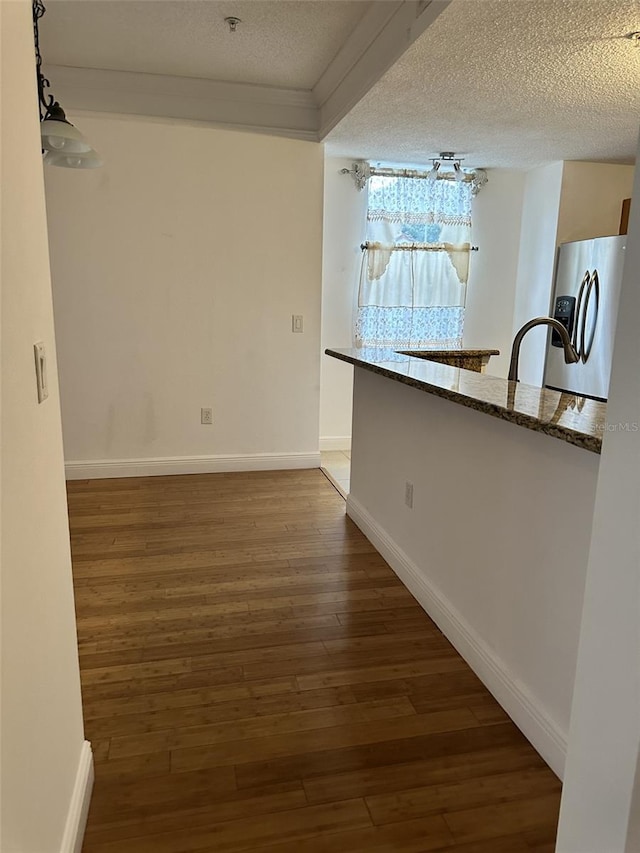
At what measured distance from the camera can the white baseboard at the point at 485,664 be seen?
5.37 feet

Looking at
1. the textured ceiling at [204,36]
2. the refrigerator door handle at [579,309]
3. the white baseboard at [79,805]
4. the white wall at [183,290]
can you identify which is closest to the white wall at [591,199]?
the refrigerator door handle at [579,309]

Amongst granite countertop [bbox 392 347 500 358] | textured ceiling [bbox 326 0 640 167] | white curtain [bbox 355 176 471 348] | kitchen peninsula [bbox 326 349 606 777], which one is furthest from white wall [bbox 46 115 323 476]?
kitchen peninsula [bbox 326 349 606 777]

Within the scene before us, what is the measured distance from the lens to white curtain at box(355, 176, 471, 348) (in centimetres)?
485

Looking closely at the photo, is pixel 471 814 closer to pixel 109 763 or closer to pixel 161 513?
pixel 109 763

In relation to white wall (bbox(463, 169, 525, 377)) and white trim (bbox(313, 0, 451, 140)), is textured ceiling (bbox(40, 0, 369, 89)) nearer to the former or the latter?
white trim (bbox(313, 0, 451, 140))

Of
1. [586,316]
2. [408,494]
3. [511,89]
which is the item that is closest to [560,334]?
[408,494]

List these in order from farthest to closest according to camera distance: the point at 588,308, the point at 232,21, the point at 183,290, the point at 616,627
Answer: the point at 588,308 < the point at 183,290 < the point at 232,21 < the point at 616,627

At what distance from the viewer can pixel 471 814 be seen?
4.85ft

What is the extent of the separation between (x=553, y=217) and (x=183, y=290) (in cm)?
288

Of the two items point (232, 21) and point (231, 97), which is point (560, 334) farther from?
point (231, 97)

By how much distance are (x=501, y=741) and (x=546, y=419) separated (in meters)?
0.96

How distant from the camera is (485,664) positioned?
6.48ft

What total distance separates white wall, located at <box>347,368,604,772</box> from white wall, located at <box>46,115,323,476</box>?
1631 mm

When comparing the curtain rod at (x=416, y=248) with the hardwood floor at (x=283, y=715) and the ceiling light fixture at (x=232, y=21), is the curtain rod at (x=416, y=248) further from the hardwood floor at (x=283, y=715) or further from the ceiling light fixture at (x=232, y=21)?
the hardwood floor at (x=283, y=715)
